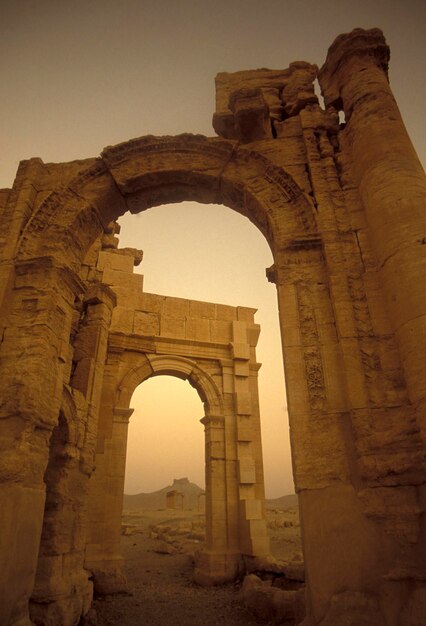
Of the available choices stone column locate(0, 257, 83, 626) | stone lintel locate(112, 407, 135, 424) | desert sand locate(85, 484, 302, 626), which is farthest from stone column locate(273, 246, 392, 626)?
stone lintel locate(112, 407, 135, 424)

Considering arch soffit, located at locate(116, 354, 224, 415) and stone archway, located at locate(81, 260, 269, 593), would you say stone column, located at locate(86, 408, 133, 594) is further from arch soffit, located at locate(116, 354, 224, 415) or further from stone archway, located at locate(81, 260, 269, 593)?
arch soffit, located at locate(116, 354, 224, 415)

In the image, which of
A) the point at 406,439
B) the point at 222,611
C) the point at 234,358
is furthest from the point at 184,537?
the point at 406,439

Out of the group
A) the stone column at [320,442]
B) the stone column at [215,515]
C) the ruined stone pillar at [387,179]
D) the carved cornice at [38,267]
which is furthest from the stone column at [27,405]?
the stone column at [215,515]

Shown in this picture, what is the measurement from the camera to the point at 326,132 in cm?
499

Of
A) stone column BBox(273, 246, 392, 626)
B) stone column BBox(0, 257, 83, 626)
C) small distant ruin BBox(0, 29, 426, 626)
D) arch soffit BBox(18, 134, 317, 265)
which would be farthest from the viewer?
arch soffit BBox(18, 134, 317, 265)

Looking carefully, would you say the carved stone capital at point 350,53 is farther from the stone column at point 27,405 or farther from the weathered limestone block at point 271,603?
the weathered limestone block at point 271,603

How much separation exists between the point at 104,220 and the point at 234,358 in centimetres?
678

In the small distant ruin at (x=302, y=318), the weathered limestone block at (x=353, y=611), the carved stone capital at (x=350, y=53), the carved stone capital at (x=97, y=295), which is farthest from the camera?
the carved stone capital at (x=97, y=295)

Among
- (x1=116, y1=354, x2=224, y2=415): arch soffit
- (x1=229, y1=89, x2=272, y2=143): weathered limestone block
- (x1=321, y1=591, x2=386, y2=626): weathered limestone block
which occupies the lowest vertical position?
(x1=321, y1=591, x2=386, y2=626): weathered limestone block

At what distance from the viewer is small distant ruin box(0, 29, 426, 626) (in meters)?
2.87

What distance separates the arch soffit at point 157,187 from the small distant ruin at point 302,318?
2 centimetres

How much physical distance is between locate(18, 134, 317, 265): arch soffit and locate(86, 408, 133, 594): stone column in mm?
5930

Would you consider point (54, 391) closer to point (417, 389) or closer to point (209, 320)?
point (417, 389)

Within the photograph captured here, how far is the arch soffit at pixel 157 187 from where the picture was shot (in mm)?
4766
